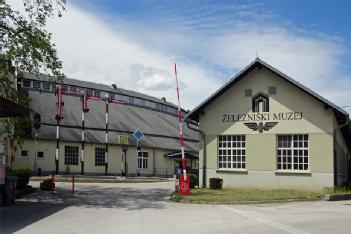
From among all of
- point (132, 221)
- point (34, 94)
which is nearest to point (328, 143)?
point (132, 221)

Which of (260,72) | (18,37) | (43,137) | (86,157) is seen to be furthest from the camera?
(86,157)

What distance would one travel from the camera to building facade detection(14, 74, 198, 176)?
4056 centimetres

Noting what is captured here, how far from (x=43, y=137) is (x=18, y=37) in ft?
69.3

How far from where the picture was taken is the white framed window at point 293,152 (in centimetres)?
2393

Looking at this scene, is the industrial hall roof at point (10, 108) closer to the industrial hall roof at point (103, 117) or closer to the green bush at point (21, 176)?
the green bush at point (21, 176)

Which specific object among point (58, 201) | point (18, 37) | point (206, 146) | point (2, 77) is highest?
point (18, 37)

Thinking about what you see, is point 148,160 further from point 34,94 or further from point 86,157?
point 34,94

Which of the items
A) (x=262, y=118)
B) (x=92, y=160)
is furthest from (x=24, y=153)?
(x=262, y=118)

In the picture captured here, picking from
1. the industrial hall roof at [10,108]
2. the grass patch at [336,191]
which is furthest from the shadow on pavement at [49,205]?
the grass patch at [336,191]

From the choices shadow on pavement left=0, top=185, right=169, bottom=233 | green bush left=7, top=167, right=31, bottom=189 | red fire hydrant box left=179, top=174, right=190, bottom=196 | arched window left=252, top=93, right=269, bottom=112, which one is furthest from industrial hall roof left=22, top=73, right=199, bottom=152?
red fire hydrant box left=179, top=174, right=190, bottom=196

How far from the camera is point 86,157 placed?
43.2 metres

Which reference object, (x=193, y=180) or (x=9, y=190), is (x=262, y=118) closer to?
(x=193, y=180)

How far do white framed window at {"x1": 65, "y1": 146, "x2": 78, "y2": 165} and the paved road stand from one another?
22591 millimetres

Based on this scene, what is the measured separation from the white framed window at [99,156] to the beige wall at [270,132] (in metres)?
19.6
